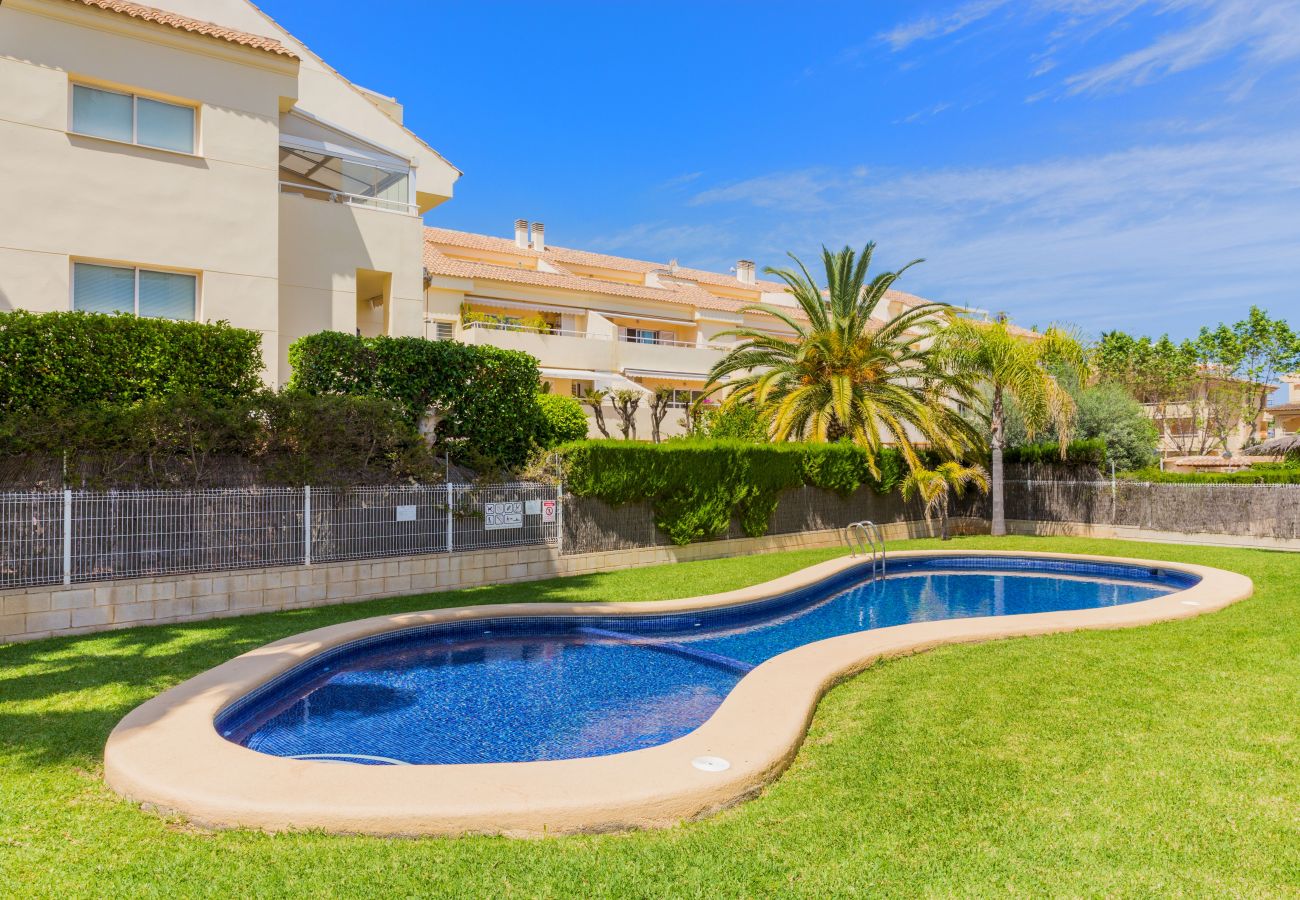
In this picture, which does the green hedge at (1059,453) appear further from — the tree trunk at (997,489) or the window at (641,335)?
the window at (641,335)

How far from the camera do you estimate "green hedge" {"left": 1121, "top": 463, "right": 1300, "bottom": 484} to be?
24.0m

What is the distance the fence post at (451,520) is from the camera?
1435 centimetres

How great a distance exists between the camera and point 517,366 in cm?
1722

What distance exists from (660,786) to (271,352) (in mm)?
14934

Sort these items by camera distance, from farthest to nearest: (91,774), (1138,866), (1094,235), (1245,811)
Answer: (1094,235) < (91,774) < (1245,811) < (1138,866)

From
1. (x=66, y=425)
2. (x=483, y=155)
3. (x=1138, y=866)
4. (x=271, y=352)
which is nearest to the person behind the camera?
(x=1138, y=866)

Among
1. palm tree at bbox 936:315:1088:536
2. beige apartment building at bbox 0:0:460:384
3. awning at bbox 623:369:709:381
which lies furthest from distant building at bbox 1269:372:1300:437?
beige apartment building at bbox 0:0:460:384

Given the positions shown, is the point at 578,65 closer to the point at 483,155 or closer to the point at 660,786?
the point at 483,155

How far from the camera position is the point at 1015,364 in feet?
78.1

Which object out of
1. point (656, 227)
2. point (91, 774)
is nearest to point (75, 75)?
point (91, 774)

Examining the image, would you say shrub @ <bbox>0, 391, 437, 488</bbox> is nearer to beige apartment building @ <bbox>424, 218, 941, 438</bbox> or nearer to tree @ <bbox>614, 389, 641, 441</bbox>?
tree @ <bbox>614, 389, 641, 441</bbox>

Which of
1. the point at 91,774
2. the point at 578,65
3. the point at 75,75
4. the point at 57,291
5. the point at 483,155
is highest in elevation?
the point at 578,65

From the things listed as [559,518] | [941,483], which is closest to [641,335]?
[941,483]

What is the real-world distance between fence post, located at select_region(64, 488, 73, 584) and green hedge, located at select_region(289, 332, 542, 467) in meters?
4.87
